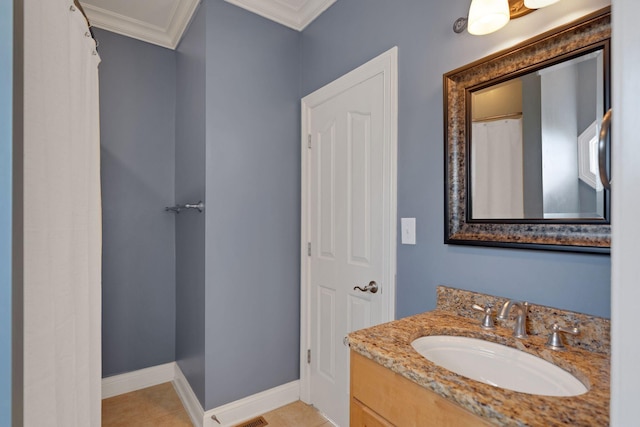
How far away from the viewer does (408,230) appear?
57.7 inches

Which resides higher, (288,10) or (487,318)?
(288,10)

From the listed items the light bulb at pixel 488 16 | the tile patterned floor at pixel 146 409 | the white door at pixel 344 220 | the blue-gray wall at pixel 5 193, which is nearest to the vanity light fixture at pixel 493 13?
the light bulb at pixel 488 16

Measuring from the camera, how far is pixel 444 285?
1.32 meters

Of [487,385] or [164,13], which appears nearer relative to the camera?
[487,385]

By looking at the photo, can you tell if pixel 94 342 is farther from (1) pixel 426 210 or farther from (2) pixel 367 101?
(2) pixel 367 101

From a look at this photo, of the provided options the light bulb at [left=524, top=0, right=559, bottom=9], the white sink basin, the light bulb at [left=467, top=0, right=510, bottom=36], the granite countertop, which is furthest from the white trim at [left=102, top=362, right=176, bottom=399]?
the light bulb at [left=524, top=0, right=559, bottom=9]

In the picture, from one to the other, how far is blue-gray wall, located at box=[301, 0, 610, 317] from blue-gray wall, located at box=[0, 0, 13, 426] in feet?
4.43

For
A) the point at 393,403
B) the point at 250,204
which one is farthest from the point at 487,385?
the point at 250,204

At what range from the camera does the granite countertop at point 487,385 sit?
0.61m

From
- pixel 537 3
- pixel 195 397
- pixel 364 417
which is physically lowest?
pixel 195 397

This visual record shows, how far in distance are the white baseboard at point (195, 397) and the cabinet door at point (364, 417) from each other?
125 cm

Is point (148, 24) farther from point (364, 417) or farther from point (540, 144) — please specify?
point (364, 417)

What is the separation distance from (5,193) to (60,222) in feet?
1.07

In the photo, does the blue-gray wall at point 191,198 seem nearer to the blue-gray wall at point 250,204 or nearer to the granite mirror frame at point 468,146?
the blue-gray wall at point 250,204
